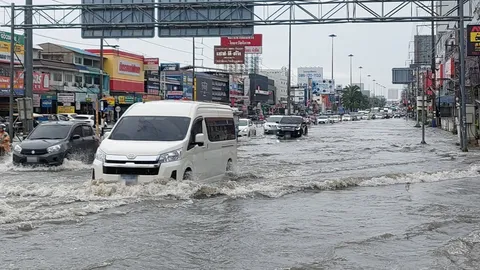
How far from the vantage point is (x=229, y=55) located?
225ft

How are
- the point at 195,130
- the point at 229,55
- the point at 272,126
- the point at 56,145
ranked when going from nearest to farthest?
the point at 195,130 < the point at 56,145 < the point at 272,126 < the point at 229,55

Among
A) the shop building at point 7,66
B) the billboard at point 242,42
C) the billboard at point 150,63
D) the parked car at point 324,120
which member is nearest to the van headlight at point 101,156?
the shop building at point 7,66

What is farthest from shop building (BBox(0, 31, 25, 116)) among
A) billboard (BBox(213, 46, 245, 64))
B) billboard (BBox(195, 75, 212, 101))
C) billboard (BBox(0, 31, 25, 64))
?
billboard (BBox(195, 75, 212, 101))

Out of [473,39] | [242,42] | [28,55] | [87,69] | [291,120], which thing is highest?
[242,42]

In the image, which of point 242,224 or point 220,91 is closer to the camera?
point 242,224

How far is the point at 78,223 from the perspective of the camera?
375 inches

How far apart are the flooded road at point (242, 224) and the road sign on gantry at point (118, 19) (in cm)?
1563

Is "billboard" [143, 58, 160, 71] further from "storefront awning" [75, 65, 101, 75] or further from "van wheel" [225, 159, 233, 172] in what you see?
"van wheel" [225, 159, 233, 172]

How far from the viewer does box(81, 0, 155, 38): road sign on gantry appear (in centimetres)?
3047

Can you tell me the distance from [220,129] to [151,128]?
2.51 meters

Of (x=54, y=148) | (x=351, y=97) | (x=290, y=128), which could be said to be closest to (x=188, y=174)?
(x=54, y=148)

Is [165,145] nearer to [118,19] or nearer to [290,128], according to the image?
[118,19]

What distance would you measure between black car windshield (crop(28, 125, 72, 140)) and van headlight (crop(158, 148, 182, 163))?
26.5 feet

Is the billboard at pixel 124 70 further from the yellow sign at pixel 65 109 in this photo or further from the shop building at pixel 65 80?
the yellow sign at pixel 65 109
